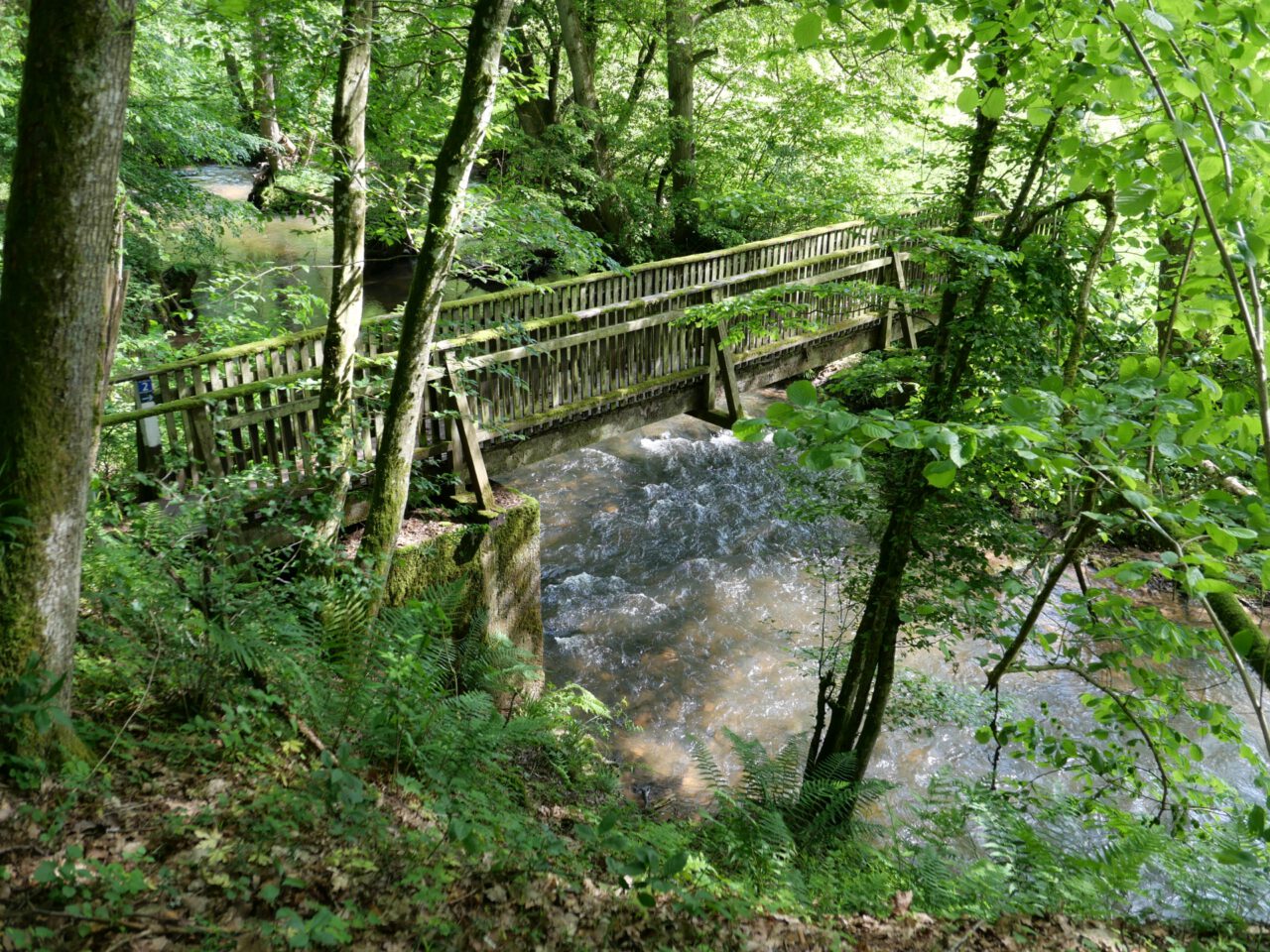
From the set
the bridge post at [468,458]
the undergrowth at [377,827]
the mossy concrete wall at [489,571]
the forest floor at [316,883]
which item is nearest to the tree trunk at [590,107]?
the bridge post at [468,458]

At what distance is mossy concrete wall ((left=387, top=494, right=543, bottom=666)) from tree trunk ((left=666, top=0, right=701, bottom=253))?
9.09 meters

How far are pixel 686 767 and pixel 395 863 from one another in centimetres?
444

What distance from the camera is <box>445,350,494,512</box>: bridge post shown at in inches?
277

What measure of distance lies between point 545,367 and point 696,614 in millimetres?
3420

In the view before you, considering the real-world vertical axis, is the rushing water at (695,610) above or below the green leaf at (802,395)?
below

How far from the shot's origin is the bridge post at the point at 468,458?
703cm

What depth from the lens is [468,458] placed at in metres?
7.17

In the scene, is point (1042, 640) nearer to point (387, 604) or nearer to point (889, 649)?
point (889, 649)

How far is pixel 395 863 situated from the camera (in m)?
3.29

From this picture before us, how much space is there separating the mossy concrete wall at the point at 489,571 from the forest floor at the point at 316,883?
2.62 meters

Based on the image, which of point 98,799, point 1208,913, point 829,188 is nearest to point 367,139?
point 98,799

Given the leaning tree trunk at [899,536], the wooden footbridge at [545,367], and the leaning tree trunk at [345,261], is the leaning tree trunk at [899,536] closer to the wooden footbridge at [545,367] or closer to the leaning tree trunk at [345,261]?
the wooden footbridge at [545,367]

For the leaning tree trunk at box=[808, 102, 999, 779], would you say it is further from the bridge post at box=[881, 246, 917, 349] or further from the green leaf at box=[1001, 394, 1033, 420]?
the bridge post at box=[881, 246, 917, 349]

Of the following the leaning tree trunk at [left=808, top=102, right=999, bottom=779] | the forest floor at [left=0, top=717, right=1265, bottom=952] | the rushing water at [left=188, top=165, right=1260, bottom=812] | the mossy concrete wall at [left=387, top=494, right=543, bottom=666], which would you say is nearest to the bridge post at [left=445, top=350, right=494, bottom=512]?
the mossy concrete wall at [left=387, top=494, right=543, bottom=666]
